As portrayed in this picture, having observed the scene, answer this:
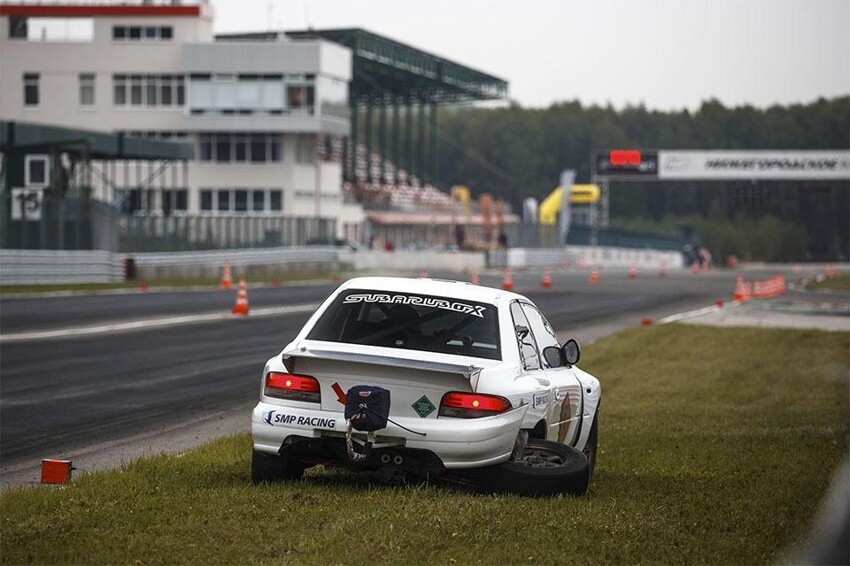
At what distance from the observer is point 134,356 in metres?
21.6

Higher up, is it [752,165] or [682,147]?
[682,147]

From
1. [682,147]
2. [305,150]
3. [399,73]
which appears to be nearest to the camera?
[305,150]

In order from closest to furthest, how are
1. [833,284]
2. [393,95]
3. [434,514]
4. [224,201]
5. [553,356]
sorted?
[434,514], [553,356], [833,284], [224,201], [393,95]

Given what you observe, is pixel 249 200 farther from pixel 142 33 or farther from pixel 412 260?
pixel 412 260

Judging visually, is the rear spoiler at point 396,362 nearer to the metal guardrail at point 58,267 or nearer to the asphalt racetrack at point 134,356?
the asphalt racetrack at point 134,356

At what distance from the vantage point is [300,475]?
9.44m

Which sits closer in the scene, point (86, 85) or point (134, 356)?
point (134, 356)

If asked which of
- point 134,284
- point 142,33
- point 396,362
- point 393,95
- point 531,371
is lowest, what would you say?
point 134,284

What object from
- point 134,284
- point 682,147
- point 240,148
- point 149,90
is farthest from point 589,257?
point 134,284

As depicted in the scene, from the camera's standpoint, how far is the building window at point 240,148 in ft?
269

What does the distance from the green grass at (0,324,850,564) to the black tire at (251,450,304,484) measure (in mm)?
108

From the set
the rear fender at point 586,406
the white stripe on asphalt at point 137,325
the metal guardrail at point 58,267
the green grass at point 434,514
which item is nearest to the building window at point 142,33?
the metal guardrail at point 58,267

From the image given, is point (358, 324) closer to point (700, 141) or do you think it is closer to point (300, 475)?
point (300, 475)

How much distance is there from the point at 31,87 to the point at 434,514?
76.5 m
